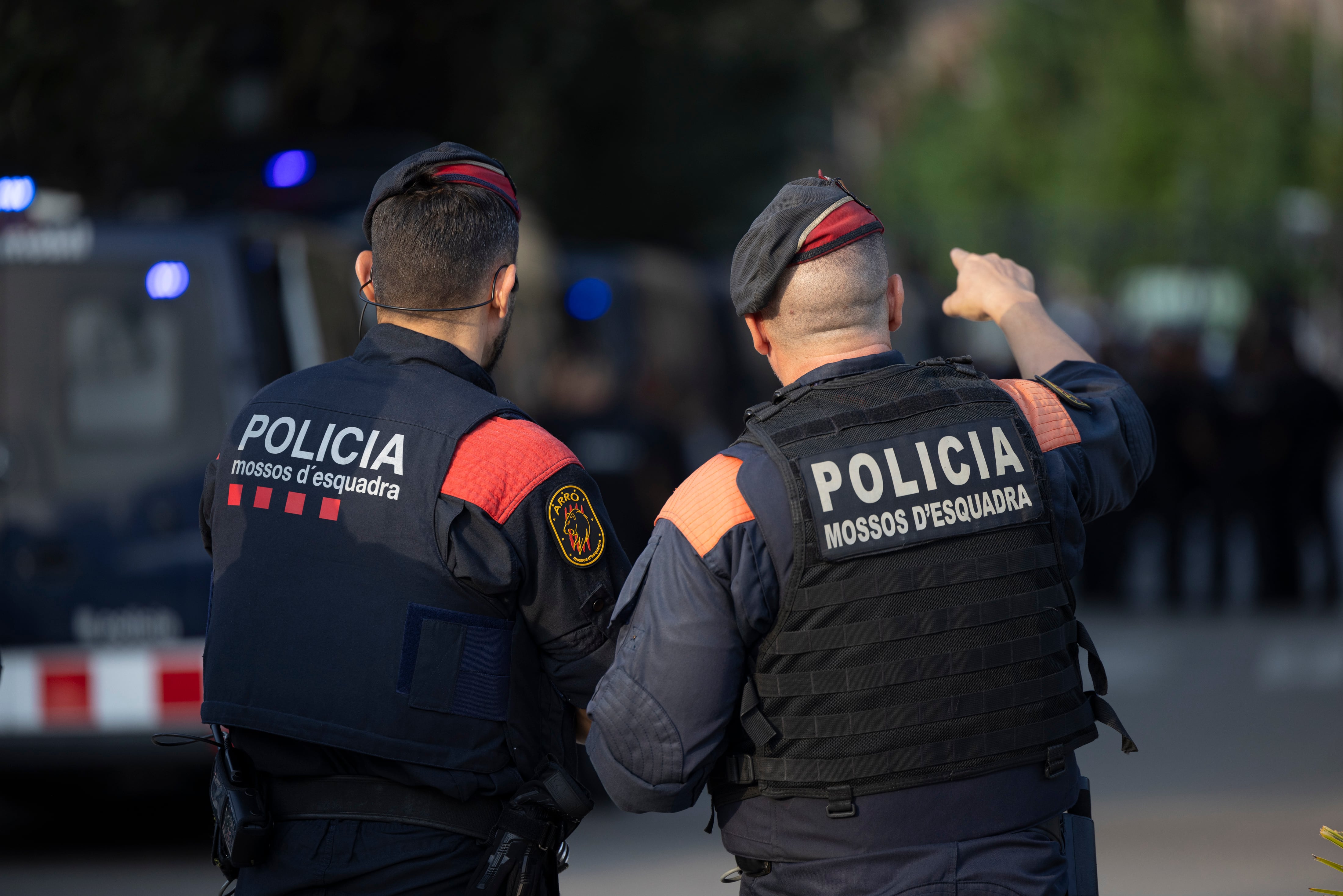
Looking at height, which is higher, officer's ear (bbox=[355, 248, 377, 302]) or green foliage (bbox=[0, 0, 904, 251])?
green foliage (bbox=[0, 0, 904, 251])

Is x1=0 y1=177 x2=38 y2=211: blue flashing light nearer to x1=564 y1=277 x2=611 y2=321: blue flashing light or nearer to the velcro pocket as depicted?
the velcro pocket

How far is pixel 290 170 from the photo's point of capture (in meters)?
8.36

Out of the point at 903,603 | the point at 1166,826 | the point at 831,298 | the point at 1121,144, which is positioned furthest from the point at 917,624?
the point at 1121,144

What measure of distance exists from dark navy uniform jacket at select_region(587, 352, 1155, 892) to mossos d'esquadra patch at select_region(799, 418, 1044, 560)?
7 centimetres

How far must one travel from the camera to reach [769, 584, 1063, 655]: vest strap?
246 centimetres

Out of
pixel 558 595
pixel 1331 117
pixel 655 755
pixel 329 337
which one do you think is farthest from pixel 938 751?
pixel 1331 117

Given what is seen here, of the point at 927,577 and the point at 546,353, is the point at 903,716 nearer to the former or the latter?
the point at 927,577

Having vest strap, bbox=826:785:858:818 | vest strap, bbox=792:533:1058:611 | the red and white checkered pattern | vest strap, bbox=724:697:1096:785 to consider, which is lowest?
the red and white checkered pattern

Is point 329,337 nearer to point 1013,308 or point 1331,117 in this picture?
point 1013,308

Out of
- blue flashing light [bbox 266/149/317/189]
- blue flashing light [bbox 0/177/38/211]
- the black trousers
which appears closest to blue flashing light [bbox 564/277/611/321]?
blue flashing light [bbox 266/149/317/189]

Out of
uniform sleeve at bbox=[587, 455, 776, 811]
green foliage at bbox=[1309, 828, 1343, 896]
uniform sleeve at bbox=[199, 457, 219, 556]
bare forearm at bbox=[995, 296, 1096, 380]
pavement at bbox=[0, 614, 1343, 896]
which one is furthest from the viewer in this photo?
pavement at bbox=[0, 614, 1343, 896]

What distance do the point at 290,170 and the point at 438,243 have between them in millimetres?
6028

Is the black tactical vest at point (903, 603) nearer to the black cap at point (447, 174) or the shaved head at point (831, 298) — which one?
the shaved head at point (831, 298)

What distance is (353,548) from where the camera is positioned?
259 centimetres
